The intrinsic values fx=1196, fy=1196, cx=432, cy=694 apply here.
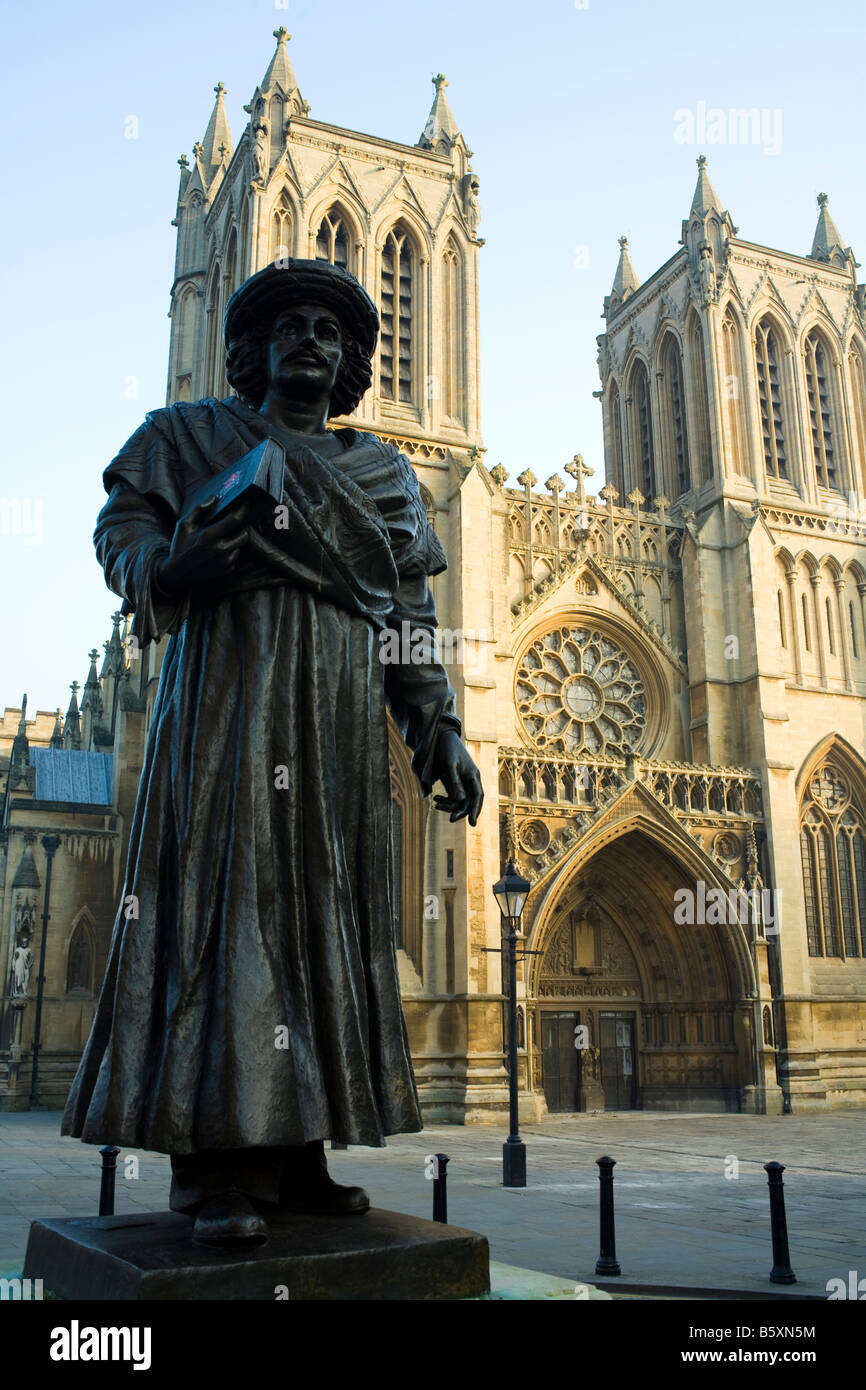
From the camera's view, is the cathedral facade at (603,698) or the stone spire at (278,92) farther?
the stone spire at (278,92)

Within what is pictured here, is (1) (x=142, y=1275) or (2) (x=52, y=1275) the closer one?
(1) (x=142, y=1275)

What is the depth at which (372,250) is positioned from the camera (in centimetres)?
2941

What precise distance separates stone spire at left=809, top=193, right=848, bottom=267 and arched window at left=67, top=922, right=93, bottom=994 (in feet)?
92.8

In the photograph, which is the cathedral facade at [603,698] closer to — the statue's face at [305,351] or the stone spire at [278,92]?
the stone spire at [278,92]

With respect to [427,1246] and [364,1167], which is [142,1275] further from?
[364,1167]

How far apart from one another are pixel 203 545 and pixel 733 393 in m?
31.3

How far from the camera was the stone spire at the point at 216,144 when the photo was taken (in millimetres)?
35719

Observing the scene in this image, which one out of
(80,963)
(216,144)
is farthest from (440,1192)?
(216,144)

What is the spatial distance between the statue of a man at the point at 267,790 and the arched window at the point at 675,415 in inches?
1207

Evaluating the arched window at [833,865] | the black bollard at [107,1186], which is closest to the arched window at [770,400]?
the arched window at [833,865]

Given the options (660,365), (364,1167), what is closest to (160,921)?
(364,1167)

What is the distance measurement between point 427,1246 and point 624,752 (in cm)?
2599

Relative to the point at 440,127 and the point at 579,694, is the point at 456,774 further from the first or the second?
the point at 440,127

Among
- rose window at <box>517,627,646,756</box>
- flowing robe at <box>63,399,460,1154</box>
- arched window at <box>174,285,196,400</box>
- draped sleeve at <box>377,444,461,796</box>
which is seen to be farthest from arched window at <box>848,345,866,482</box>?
flowing robe at <box>63,399,460,1154</box>
